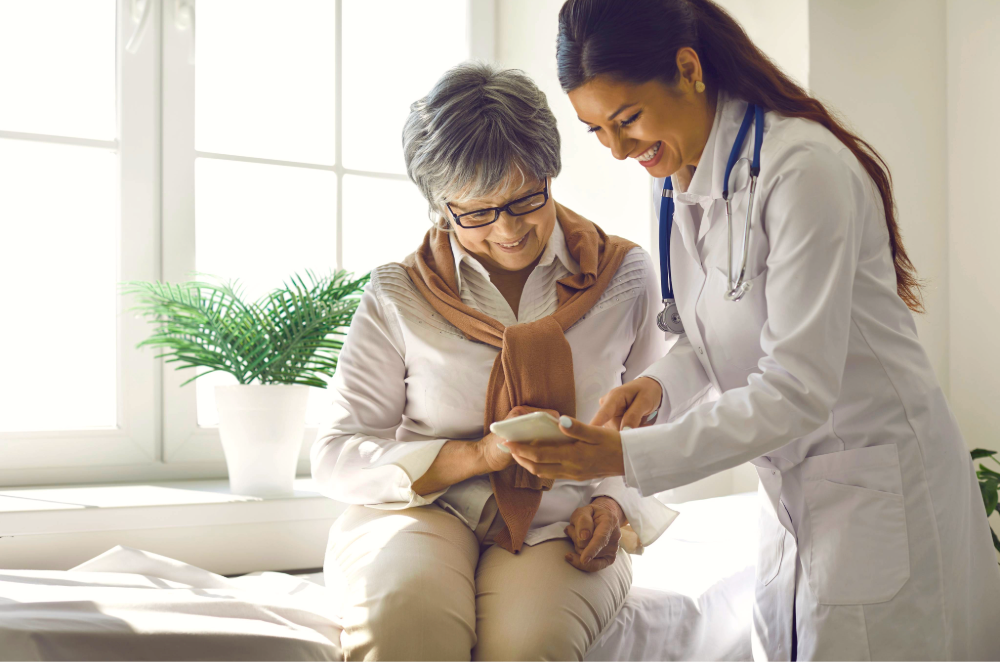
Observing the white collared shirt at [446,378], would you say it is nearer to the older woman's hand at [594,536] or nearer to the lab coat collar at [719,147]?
the older woman's hand at [594,536]

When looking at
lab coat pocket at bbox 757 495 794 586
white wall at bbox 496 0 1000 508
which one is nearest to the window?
white wall at bbox 496 0 1000 508

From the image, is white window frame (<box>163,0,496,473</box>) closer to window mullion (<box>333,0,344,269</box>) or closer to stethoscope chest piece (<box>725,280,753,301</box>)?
window mullion (<box>333,0,344,269</box>)

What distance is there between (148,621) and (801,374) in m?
0.98

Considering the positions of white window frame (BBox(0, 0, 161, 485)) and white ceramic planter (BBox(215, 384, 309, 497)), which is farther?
white window frame (BBox(0, 0, 161, 485))

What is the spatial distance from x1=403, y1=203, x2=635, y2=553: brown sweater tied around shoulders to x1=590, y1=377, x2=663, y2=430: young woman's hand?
171mm

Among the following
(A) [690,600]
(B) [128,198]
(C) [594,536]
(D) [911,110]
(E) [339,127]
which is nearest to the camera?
(C) [594,536]

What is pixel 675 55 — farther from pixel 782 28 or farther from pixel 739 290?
pixel 782 28

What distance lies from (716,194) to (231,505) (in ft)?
4.31

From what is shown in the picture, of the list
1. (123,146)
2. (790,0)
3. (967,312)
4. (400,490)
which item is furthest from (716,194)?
(123,146)

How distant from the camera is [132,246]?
6.73 feet

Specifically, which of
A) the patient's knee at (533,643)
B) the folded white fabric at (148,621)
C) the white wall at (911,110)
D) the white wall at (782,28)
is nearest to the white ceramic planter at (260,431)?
the folded white fabric at (148,621)

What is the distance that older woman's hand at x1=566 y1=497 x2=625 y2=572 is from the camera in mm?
1330

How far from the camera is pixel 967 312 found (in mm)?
2152

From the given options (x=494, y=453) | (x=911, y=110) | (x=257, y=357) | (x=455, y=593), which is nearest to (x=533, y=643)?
(x=455, y=593)
